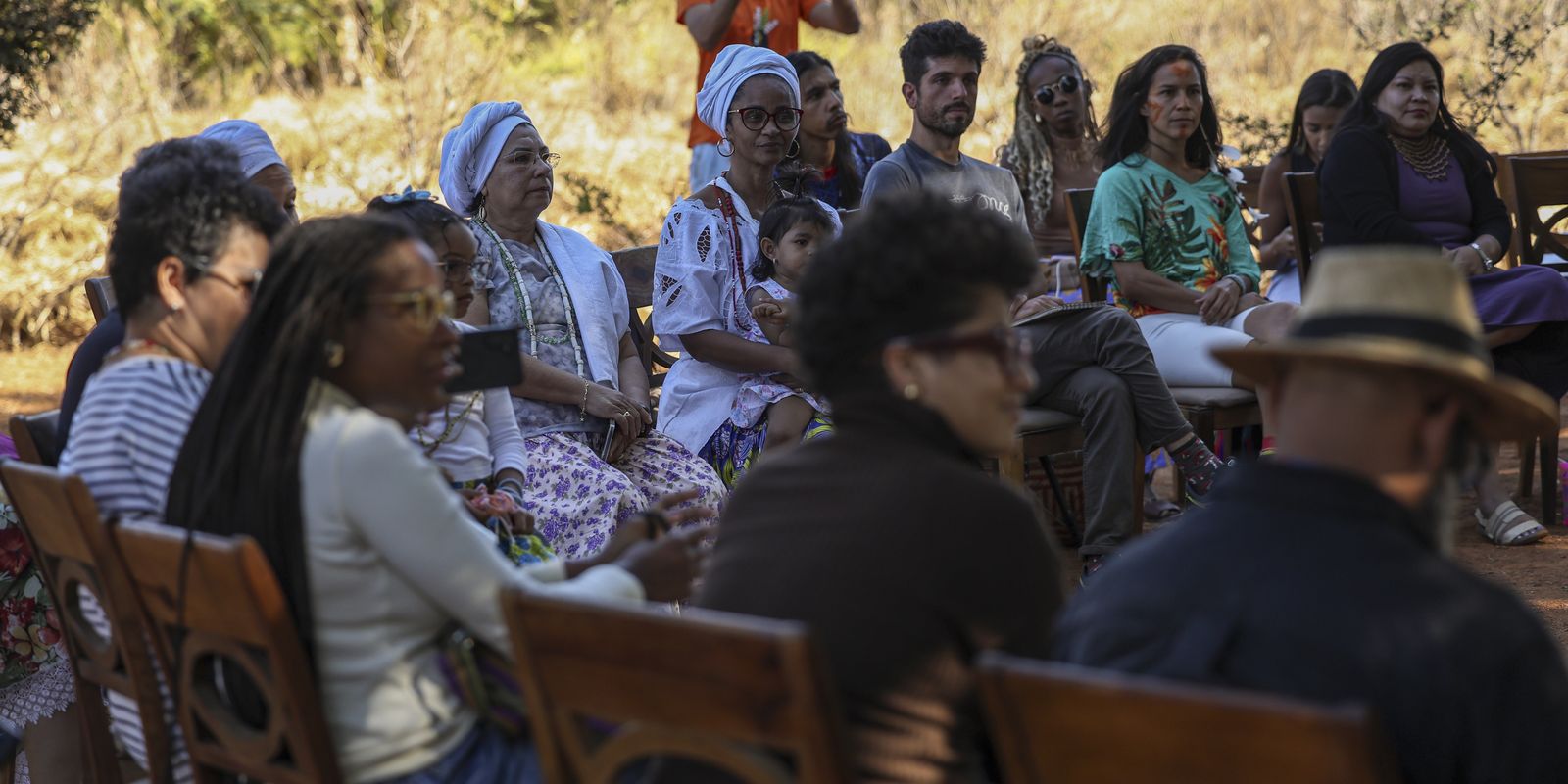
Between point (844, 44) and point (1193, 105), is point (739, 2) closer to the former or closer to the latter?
point (1193, 105)

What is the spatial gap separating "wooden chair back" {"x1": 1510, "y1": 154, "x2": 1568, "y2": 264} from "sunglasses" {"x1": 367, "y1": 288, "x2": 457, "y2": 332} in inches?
220

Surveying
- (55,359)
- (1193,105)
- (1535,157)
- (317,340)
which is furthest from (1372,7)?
(317,340)

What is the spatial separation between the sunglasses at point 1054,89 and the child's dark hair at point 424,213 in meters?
3.46

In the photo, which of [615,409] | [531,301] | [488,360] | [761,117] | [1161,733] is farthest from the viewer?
[761,117]

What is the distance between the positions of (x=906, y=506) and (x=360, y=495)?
786mm

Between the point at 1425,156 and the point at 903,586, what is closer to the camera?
the point at 903,586

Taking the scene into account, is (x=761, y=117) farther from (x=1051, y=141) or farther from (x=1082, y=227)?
(x=1051, y=141)

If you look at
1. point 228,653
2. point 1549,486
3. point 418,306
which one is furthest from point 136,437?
point 1549,486

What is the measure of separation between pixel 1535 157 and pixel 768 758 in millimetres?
5982

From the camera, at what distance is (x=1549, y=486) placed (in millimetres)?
6219

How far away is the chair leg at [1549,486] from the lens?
6.06 meters

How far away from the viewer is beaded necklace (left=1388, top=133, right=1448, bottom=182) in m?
6.18

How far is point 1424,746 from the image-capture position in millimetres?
1742

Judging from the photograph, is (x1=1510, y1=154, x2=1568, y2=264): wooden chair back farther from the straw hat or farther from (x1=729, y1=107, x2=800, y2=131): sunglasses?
the straw hat
